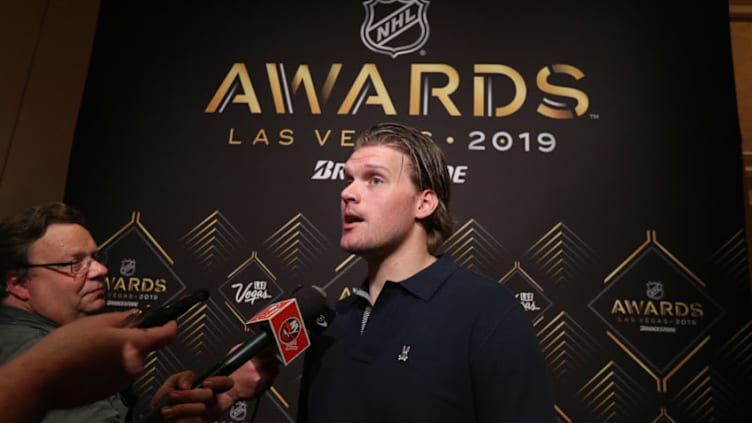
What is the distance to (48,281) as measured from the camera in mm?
1820

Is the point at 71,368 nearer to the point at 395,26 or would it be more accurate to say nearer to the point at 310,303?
the point at 310,303

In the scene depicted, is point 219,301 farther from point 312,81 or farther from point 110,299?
point 312,81

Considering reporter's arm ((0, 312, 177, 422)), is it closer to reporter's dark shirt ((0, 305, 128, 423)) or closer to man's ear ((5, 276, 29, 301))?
reporter's dark shirt ((0, 305, 128, 423))

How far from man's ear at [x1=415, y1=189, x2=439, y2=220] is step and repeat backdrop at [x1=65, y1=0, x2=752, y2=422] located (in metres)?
0.80

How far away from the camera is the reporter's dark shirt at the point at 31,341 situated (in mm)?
1532

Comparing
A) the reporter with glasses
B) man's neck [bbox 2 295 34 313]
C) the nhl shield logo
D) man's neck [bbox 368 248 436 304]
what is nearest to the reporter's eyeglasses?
the reporter with glasses

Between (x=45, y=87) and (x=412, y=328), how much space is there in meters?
2.45

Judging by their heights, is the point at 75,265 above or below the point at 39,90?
below

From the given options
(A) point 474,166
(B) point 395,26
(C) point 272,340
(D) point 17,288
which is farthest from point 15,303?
(B) point 395,26

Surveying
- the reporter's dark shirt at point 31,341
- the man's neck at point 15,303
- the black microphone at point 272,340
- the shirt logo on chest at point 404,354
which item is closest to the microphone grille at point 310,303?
the black microphone at point 272,340

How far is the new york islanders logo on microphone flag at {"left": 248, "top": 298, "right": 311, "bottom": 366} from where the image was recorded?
122cm

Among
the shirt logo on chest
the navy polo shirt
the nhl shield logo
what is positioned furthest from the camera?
the nhl shield logo

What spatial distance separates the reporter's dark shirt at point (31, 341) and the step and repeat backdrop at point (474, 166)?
2.10 ft

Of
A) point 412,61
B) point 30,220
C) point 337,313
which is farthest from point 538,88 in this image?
point 30,220
